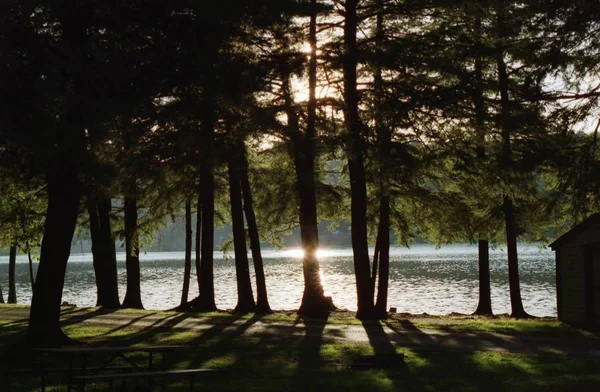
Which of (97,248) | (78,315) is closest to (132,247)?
(97,248)

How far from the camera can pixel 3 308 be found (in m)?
27.2

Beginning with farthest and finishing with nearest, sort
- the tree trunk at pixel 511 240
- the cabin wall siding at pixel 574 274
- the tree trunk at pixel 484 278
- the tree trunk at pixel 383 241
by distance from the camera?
the tree trunk at pixel 484 278
the tree trunk at pixel 511 240
the tree trunk at pixel 383 241
the cabin wall siding at pixel 574 274

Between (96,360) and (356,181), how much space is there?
985 centimetres

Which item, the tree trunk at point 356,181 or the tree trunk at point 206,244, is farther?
the tree trunk at point 206,244

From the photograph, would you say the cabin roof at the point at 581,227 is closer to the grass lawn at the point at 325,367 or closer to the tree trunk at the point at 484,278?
the tree trunk at the point at 484,278

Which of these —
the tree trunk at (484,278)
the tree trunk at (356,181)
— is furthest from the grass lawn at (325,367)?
the tree trunk at (484,278)

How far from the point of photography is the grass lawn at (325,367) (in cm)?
1042

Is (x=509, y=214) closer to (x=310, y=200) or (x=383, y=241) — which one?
(x=383, y=241)

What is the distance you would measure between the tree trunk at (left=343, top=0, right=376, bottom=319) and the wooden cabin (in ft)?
18.7

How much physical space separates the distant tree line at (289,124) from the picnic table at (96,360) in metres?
1.95

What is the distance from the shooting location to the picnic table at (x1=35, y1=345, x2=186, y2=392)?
9.91m

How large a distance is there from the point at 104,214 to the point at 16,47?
546 inches

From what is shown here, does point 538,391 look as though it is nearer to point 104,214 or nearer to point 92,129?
point 92,129

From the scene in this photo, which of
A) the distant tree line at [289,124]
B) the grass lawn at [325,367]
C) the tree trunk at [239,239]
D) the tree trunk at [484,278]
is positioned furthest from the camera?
the tree trunk at [484,278]
